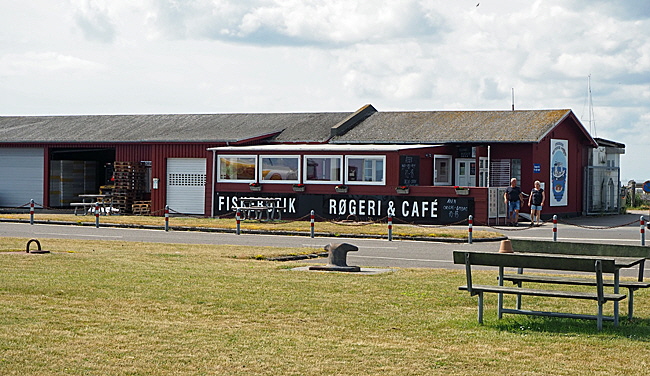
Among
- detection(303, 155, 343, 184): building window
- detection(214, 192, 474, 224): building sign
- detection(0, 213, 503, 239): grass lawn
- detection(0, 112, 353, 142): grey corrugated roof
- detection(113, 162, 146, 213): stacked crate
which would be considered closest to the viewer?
detection(0, 213, 503, 239): grass lawn

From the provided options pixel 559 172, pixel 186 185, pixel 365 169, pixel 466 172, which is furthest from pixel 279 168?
pixel 559 172

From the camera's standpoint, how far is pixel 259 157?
122ft

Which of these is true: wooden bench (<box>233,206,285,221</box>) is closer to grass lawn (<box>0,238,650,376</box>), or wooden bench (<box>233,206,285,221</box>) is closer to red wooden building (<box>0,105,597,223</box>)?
red wooden building (<box>0,105,597,223</box>)

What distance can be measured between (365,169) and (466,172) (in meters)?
4.51

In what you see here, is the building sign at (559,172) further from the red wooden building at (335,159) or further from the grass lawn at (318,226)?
the grass lawn at (318,226)

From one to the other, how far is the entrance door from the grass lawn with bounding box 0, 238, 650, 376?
73.8ft

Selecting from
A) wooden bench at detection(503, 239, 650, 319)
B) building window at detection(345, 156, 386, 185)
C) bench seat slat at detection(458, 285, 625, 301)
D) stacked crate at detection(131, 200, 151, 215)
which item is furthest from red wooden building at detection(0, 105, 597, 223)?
bench seat slat at detection(458, 285, 625, 301)

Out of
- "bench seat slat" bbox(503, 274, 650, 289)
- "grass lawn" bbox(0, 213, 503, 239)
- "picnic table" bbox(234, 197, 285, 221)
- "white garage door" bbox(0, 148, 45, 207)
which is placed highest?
"white garage door" bbox(0, 148, 45, 207)

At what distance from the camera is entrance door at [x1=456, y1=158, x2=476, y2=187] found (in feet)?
122

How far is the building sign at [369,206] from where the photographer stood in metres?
32.9

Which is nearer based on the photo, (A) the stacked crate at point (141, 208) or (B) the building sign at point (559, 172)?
(B) the building sign at point (559, 172)

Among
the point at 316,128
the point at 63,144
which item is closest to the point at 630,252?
the point at 316,128

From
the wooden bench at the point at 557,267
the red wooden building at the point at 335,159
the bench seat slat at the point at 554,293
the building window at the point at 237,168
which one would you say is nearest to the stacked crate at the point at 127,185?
the red wooden building at the point at 335,159

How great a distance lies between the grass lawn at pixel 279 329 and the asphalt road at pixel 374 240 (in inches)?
217
